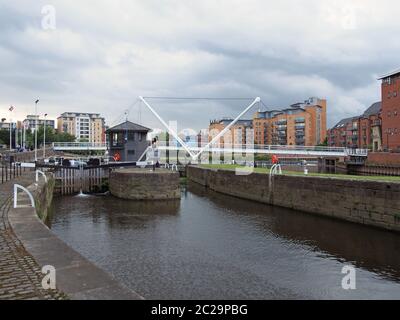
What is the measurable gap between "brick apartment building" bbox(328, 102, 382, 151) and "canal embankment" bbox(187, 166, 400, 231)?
6390 cm

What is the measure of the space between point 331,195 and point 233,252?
38.5ft

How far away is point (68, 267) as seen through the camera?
744 centimetres

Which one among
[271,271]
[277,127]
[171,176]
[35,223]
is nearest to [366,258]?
[271,271]

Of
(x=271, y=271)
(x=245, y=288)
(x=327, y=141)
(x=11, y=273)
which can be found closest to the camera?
(x=11, y=273)

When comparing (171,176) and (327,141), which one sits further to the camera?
(327,141)

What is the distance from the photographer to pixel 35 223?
11.6 meters

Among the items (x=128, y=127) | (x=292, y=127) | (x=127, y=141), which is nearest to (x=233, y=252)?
(x=127, y=141)

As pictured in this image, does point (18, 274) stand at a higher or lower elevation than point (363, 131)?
lower

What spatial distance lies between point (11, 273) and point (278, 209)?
2357cm

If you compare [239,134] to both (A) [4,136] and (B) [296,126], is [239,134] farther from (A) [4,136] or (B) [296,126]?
(A) [4,136]

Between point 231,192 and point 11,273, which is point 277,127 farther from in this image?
point 11,273

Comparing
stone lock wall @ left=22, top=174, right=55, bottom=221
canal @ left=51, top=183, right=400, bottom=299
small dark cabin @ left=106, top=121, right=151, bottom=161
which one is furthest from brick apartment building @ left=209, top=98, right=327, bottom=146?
stone lock wall @ left=22, top=174, right=55, bottom=221

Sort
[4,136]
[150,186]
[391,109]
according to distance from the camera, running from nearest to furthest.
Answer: [150,186] → [391,109] → [4,136]

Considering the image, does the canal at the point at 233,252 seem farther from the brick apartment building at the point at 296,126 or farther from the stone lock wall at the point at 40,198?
the brick apartment building at the point at 296,126
